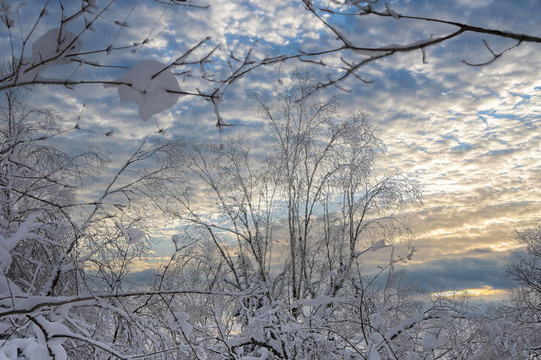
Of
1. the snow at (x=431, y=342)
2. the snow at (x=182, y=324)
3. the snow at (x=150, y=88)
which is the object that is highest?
the snow at (x=150, y=88)

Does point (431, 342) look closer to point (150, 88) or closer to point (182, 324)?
point (182, 324)

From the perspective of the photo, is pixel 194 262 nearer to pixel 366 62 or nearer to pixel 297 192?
pixel 297 192

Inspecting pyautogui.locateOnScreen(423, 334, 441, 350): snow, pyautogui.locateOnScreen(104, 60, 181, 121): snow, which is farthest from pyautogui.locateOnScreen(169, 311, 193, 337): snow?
pyautogui.locateOnScreen(423, 334, 441, 350): snow

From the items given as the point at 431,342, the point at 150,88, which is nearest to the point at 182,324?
the point at 150,88

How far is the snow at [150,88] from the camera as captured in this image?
3.17 feet

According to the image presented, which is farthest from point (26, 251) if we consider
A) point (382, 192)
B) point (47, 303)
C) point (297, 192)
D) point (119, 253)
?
point (382, 192)

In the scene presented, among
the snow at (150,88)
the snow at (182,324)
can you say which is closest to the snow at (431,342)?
the snow at (182,324)

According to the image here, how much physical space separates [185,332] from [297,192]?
8.06 m

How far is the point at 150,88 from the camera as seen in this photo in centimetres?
98

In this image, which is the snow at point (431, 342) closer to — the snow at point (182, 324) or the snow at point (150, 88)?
the snow at point (182, 324)

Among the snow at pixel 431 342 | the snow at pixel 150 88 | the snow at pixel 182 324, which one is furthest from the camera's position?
the snow at pixel 431 342

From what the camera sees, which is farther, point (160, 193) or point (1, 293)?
point (160, 193)

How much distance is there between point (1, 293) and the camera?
5.95 ft

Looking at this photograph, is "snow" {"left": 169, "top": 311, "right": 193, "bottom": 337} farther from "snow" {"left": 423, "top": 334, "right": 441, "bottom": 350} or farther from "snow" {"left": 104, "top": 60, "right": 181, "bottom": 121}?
"snow" {"left": 423, "top": 334, "right": 441, "bottom": 350}
